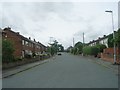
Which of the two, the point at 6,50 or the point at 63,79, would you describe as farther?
the point at 6,50

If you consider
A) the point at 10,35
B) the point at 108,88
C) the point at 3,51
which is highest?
the point at 10,35

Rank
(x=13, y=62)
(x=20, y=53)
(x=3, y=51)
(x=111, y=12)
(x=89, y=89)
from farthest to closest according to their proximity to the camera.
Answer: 1. (x=20, y=53)
2. (x=111, y=12)
3. (x=13, y=62)
4. (x=3, y=51)
5. (x=89, y=89)

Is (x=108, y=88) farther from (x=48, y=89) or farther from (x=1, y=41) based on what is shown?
(x=1, y=41)

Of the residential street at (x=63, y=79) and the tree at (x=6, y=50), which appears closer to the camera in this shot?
the residential street at (x=63, y=79)

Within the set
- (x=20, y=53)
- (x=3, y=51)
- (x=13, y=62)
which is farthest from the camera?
(x=20, y=53)

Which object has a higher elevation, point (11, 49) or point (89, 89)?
point (11, 49)

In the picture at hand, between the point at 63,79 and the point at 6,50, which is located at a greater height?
the point at 6,50

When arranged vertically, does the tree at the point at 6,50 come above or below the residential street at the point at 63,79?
above

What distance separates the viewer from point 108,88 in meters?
10.3

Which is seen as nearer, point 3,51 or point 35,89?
point 35,89

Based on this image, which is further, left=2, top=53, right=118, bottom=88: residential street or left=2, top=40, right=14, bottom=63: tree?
left=2, top=40, right=14, bottom=63: tree

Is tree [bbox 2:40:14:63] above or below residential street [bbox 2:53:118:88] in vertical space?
above

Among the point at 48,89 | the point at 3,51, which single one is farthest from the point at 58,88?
the point at 3,51

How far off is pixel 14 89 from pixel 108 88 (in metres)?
4.09
